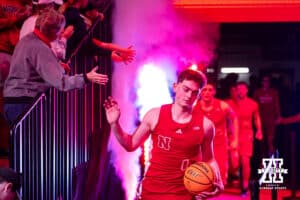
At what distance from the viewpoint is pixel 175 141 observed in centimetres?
640

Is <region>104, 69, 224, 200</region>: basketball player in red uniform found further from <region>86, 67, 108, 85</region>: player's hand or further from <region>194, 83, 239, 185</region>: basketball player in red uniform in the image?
<region>194, 83, 239, 185</region>: basketball player in red uniform

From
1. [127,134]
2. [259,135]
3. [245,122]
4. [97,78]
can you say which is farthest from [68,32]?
[259,135]

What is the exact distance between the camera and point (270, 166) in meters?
9.77

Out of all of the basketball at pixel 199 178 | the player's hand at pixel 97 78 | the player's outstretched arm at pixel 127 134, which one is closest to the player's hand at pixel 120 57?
the player's hand at pixel 97 78

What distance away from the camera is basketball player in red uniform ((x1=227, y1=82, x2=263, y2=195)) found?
10617 millimetres

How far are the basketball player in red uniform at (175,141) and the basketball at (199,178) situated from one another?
0.05 metres

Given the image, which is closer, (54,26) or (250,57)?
(54,26)

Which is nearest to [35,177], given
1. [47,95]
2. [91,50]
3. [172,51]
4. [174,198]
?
[47,95]

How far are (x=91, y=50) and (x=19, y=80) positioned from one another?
174 cm

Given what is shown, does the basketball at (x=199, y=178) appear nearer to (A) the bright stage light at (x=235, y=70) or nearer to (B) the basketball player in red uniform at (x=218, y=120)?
(B) the basketball player in red uniform at (x=218, y=120)

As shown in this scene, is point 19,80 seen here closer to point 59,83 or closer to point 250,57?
point 59,83

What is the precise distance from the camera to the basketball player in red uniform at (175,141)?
629cm

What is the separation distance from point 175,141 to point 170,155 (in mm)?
148

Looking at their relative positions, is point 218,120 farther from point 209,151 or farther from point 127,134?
point 127,134
